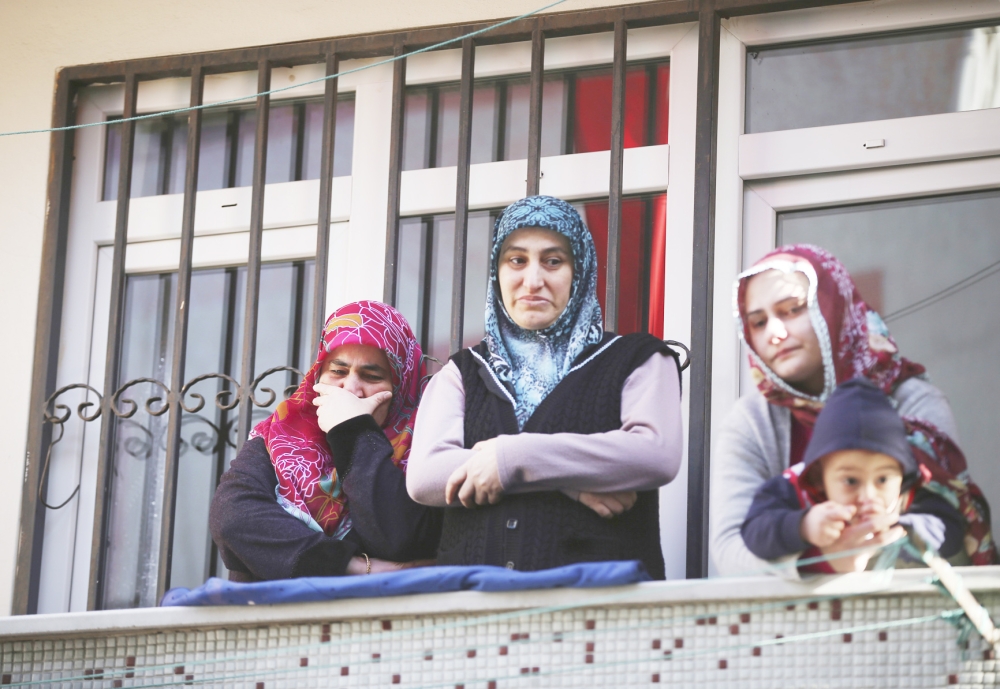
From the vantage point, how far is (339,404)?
2.99m

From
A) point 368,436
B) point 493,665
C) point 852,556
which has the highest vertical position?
point 368,436

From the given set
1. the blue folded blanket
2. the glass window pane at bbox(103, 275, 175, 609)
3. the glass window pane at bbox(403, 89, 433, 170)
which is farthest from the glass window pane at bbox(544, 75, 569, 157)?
the blue folded blanket

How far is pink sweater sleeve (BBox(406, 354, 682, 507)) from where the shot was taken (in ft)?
8.42

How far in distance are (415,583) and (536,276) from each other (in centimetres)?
74

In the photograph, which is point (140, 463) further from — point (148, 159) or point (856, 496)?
point (856, 496)

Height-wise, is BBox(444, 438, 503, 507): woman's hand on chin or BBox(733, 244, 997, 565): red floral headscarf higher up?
BBox(733, 244, 997, 565): red floral headscarf

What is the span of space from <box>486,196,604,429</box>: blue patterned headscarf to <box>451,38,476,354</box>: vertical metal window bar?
58 cm

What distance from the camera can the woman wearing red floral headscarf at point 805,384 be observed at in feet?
7.77

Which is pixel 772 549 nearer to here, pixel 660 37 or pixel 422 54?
pixel 660 37

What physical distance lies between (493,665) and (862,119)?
1780 mm

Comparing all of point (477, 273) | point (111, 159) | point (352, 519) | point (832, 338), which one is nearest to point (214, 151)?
point (111, 159)

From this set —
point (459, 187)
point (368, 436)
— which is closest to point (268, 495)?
point (368, 436)

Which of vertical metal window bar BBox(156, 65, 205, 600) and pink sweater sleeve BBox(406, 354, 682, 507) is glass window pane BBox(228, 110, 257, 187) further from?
pink sweater sleeve BBox(406, 354, 682, 507)

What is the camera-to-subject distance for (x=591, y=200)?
3.61 metres
